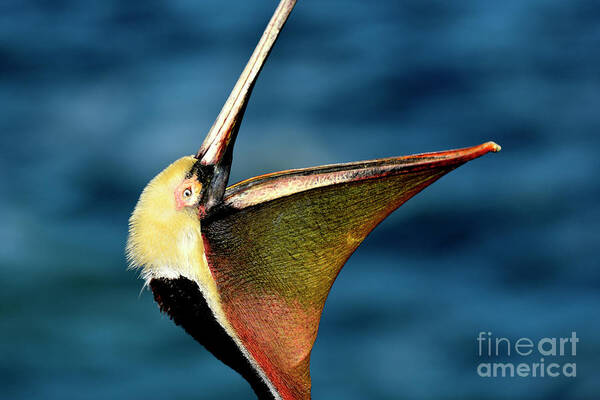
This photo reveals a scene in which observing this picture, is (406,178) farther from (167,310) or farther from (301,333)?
(167,310)

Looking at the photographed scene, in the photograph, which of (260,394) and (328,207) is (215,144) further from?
(260,394)

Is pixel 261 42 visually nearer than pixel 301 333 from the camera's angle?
Yes

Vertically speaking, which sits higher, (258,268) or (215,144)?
(215,144)

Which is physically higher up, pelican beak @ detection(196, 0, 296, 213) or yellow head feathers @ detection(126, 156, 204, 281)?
pelican beak @ detection(196, 0, 296, 213)

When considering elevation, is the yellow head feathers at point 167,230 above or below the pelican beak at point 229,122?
below

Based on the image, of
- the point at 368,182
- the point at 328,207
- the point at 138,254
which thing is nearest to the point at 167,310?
the point at 138,254

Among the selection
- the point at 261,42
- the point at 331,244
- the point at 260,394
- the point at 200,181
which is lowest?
the point at 260,394

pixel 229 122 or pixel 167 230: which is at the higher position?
pixel 229 122
